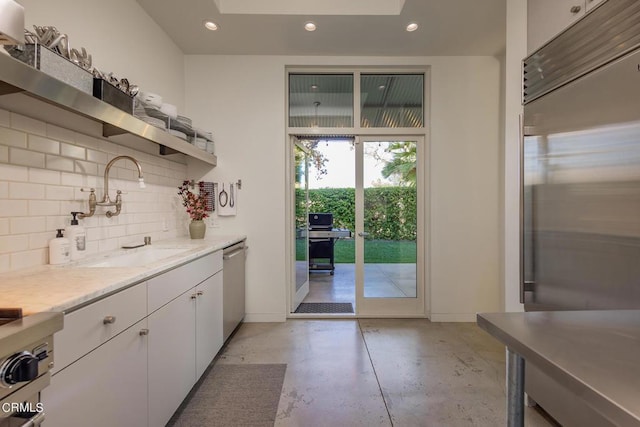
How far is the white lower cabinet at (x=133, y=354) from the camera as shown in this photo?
39.6 inches

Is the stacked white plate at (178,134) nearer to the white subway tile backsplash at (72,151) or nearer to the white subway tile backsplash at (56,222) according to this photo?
the white subway tile backsplash at (72,151)

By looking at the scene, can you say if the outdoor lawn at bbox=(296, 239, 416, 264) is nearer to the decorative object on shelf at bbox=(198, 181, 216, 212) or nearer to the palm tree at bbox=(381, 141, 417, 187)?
the palm tree at bbox=(381, 141, 417, 187)

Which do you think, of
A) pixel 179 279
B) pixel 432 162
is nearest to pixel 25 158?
pixel 179 279

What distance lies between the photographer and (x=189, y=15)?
267 centimetres

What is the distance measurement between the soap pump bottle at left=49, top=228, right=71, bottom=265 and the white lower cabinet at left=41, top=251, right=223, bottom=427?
58 cm

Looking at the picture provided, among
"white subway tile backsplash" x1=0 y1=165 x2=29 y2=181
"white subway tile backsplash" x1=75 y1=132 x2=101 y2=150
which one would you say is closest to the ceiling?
"white subway tile backsplash" x1=75 y1=132 x2=101 y2=150

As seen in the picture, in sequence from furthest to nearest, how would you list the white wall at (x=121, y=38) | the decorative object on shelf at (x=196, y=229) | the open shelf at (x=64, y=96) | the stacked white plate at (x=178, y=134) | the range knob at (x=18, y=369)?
the decorative object on shelf at (x=196, y=229), the stacked white plate at (x=178, y=134), the white wall at (x=121, y=38), the open shelf at (x=64, y=96), the range knob at (x=18, y=369)

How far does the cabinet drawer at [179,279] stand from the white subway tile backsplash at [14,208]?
75cm

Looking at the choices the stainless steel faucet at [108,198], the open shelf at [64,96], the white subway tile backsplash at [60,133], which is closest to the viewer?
the open shelf at [64,96]

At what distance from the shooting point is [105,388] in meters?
1.17

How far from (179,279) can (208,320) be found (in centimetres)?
61

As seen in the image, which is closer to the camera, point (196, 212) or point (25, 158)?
point (25, 158)

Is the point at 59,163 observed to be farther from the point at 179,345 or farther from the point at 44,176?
the point at 179,345

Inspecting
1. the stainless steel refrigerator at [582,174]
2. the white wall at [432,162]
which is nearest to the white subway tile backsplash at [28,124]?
the white wall at [432,162]
